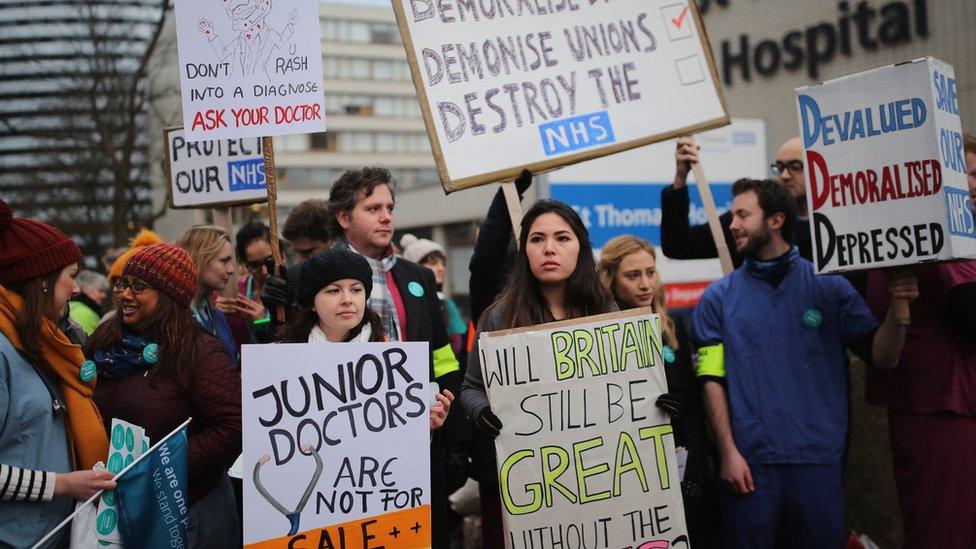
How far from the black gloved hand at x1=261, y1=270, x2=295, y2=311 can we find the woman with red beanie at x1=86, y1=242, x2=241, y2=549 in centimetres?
30

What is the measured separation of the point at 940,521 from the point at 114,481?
331cm

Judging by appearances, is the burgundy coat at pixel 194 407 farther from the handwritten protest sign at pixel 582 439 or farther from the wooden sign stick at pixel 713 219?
the wooden sign stick at pixel 713 219

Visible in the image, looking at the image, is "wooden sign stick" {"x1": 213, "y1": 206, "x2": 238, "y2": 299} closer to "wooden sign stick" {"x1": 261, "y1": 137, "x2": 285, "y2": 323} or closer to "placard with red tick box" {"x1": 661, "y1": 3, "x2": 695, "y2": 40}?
"wooden sign stick" {"x1": 261, "y1": 137, "x2": 285, "y2": 323}

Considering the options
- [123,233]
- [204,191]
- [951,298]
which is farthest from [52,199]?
[951,298]

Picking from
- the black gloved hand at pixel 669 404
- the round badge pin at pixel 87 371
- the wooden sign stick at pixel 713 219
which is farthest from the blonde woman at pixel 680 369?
the round badge pin at pixel 87 371

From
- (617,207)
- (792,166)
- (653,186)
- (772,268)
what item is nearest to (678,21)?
(792,166)

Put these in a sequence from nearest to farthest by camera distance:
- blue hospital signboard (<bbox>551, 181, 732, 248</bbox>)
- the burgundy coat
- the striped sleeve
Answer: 1. the striped sleeve
2. the burgundy coat
3. blue hospital signboard (<bbox>551, 181, 732, 248</bbox>)

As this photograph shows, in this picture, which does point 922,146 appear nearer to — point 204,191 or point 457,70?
point 457,70

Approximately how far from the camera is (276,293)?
12.1 feet

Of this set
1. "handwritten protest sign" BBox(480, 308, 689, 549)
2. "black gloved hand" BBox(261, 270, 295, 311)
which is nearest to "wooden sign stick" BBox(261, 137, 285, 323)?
"black gloved hand" BBox(261, 270, 295, 311)

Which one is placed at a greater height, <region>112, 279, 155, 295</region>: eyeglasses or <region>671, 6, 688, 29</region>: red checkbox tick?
<region>671, 6, 688, 29</region>: red checkbox tick

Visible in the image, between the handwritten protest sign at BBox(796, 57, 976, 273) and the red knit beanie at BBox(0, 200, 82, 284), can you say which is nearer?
the red knit beanie at BBox(0, 200, 82, 284)

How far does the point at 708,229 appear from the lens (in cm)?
510

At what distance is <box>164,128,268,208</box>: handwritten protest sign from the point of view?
5230 mm
